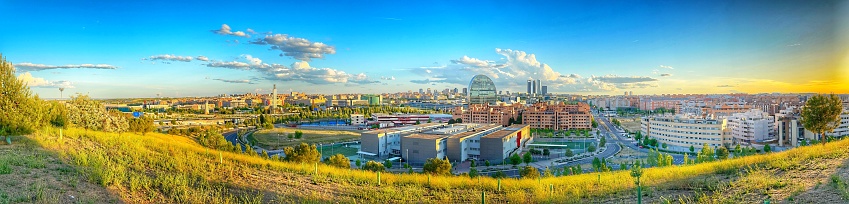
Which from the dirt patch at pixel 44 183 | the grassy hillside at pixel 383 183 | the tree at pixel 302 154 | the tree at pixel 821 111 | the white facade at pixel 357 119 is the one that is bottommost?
the white facade at pixel 357 119

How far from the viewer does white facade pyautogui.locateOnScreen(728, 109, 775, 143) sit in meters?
15.3

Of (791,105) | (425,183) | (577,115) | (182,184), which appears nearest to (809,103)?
(425,183)

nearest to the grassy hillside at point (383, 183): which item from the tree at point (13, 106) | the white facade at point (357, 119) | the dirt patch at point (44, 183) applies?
the dirt patch at point (44, 183)

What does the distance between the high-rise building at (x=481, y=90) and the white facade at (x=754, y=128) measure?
2187cm

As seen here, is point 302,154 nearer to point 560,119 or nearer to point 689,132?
point 689,132

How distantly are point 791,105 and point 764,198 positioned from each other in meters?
18.2

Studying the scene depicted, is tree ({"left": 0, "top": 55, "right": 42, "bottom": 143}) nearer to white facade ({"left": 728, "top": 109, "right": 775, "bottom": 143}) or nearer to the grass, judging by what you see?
the grass

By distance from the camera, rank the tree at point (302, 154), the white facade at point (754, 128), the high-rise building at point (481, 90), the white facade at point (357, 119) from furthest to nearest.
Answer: the high-rise building at point (481, 90), the white facade at point (357, 119), the white facade at point (754, 128), the tree at point (302, 154)

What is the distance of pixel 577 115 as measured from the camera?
21.7 m

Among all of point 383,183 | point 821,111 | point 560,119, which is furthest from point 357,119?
point 383,183

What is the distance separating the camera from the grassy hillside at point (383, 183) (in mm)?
2244

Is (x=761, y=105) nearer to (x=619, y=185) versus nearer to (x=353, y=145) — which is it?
(x=353, y=145)

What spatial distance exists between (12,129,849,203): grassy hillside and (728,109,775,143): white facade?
1485 centimetres

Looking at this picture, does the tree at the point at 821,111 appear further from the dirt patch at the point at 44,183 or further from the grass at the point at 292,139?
the grass at the point at 292,139
